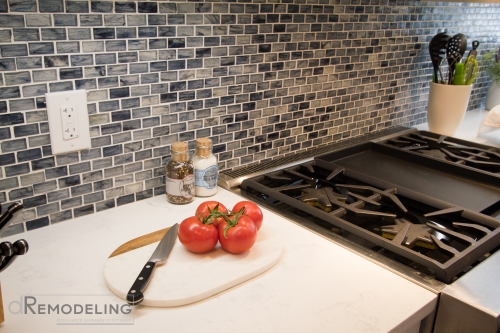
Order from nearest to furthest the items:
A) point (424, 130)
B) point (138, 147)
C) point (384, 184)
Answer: point (138, 147), point (384, 184), point (424, 130)

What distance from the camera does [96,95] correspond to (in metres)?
1.09

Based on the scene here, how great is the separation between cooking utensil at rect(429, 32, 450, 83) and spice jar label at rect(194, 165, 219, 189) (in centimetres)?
107

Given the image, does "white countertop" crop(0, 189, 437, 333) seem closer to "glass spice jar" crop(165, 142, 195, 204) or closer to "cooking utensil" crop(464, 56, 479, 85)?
"glass spice jar" crop(165, 142, 195, 204)

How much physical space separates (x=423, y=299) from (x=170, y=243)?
1.67 feet

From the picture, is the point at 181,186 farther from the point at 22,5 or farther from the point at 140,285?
the point at 22,5

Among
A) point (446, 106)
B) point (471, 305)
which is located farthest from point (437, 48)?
point (471, 305)

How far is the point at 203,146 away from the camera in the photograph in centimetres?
122

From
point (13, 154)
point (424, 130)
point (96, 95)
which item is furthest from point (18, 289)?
point (424, 130)

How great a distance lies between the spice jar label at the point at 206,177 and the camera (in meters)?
1.24

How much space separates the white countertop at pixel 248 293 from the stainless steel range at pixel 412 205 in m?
0.06

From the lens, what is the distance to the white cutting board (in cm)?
85

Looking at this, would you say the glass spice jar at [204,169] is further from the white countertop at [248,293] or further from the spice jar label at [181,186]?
the white countertop at [248,293]

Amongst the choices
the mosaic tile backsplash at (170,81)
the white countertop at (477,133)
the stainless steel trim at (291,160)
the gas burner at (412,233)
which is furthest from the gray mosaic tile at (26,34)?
the white countertop at (477,133)

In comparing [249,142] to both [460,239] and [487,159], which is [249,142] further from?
[487,159]
